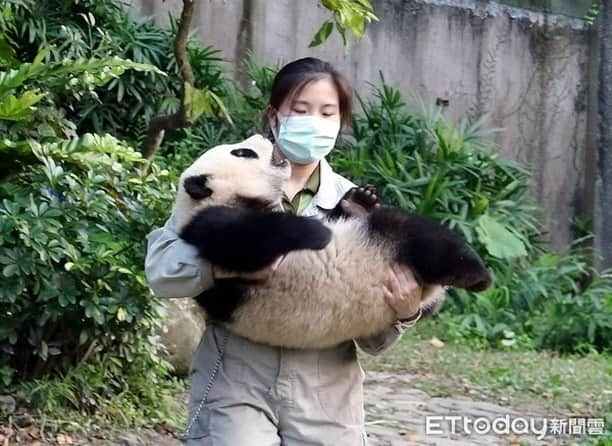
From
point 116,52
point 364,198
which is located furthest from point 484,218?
point 364,198

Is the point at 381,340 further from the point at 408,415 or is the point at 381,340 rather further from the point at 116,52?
the point at 116,52

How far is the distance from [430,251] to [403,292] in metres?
0.16

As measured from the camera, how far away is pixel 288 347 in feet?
10.5

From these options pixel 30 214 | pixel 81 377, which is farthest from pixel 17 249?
pixel 81 377

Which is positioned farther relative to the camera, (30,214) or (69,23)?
(69,23)

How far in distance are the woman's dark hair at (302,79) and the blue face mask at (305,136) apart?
7 cm

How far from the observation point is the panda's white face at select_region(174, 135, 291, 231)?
3357 millimetres

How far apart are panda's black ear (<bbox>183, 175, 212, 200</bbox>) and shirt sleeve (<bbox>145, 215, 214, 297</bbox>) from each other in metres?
0.17

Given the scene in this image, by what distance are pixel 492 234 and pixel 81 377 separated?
17.8 feet

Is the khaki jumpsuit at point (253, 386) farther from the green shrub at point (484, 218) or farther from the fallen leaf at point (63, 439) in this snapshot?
the green shrub at point (484, 218)

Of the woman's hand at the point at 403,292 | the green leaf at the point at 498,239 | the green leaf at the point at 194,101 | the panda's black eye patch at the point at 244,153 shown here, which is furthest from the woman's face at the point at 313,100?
the green leaf at the point at 498,239

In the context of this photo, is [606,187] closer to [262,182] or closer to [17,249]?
[17,249]

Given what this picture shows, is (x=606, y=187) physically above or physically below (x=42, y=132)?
below

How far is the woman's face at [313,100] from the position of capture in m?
3.47
